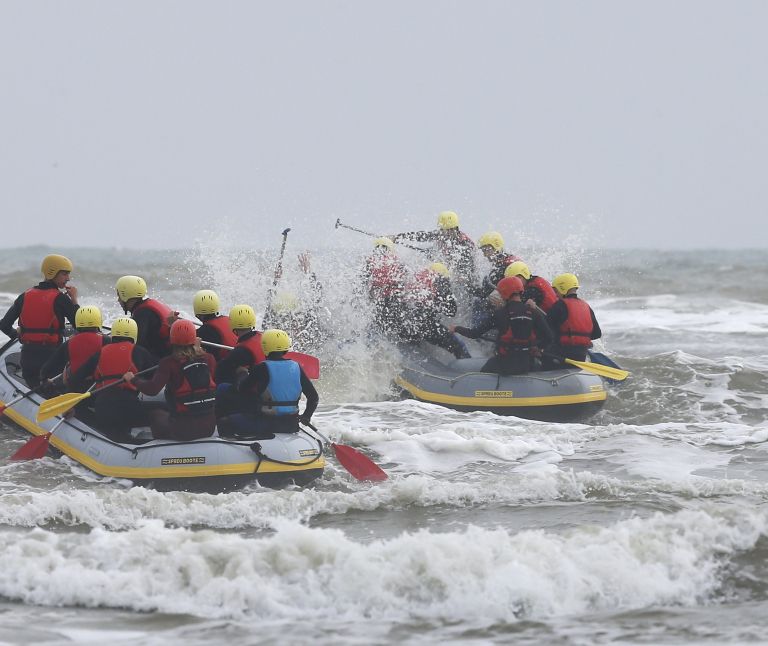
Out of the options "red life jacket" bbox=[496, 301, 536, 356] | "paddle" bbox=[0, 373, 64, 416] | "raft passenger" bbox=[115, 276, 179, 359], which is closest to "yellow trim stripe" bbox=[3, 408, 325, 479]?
"paddle" bbox=[0, 373, 64, 416]

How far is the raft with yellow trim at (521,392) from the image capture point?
47.6 feet

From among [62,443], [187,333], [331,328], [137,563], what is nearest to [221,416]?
[187,333]

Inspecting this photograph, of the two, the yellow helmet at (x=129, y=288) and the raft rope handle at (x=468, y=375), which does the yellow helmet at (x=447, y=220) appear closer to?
the raft rope handle at (x=468, y=375)

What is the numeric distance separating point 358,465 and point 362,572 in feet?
9.18

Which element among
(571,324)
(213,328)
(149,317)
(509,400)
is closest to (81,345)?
(149,317)

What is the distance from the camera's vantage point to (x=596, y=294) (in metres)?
37.1

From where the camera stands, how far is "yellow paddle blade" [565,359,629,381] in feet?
48.7

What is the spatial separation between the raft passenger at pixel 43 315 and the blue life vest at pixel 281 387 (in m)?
3.09

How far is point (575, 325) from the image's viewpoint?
14969 mm

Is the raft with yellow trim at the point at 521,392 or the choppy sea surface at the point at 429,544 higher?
the raft with yellow trim at the point at 521,392

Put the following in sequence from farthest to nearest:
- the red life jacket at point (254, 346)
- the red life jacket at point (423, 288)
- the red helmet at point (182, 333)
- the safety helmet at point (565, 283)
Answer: the red life jacket at point (423, 288)
the safety helmet at point (565, 283)
the red life jacket at point (254, 346)
the red helmet at point (182, 333)

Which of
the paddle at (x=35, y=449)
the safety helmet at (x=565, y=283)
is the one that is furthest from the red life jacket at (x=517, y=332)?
the paddle at (x=35, y=449)

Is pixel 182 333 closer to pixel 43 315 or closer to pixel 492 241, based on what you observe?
pixel 43 315

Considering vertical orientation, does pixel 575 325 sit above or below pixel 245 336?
below
